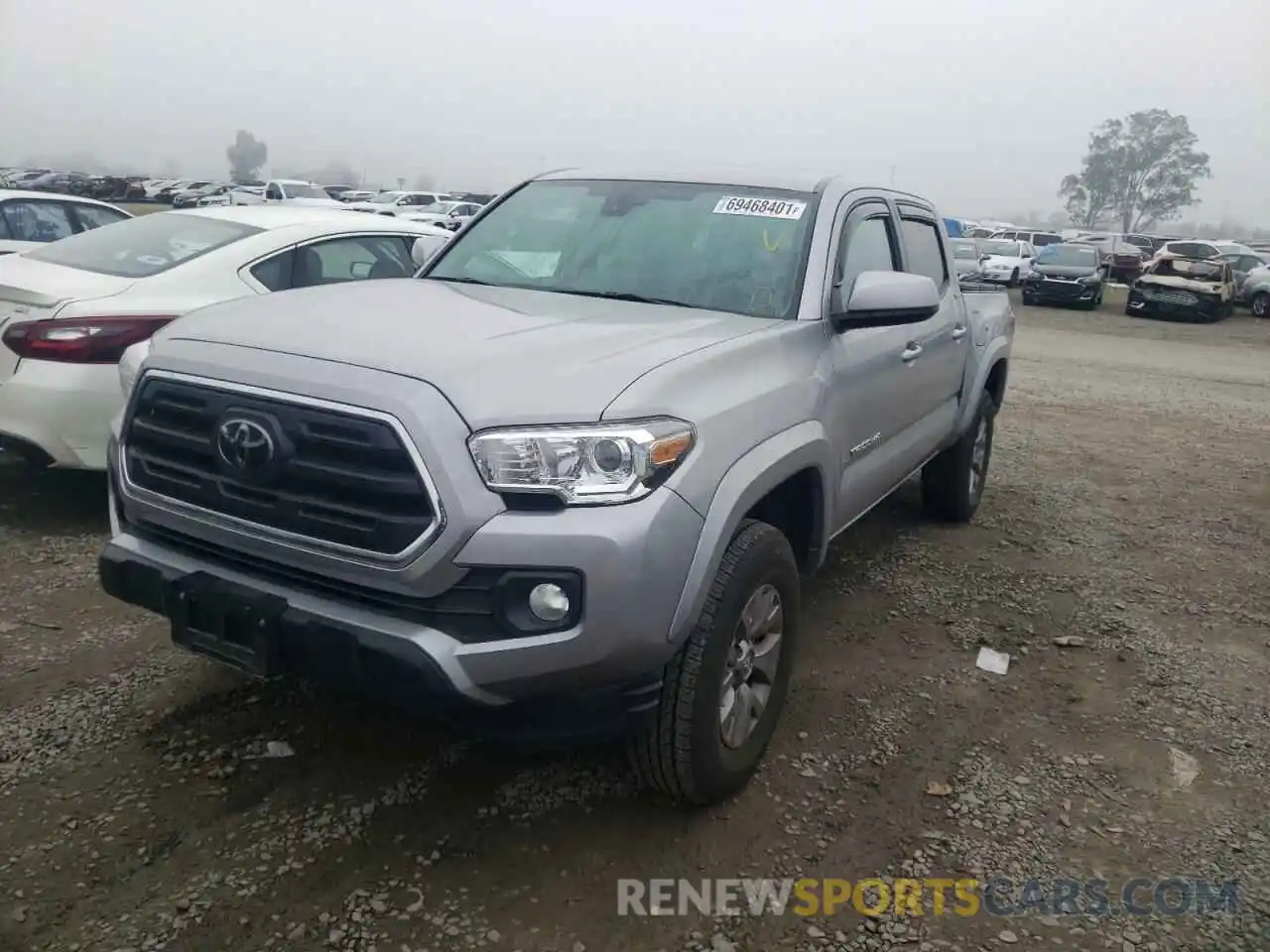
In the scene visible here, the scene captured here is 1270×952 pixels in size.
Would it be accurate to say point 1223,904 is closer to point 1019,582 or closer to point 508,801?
point 508,801

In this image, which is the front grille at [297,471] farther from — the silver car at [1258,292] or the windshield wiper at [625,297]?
the silver car at [1258,292]

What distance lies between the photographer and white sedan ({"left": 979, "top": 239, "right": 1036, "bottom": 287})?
29688 mm

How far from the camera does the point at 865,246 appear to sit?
13.3 ft

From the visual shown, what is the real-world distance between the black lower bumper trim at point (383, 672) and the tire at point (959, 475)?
358 cm

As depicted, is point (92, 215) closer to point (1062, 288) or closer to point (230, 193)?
point (1062, 288)

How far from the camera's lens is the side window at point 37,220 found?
7973 millimetres

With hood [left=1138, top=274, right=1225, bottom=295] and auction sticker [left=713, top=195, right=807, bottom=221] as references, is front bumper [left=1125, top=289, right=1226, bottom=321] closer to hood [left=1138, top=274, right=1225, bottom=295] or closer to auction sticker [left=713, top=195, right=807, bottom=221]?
hood [left=1138, top=274, right=1225, bottom=295]

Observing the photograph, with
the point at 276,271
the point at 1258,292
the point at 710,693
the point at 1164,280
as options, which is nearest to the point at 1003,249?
the point at 1258,292

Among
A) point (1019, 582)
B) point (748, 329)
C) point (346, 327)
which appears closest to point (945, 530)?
point (1019, 582)

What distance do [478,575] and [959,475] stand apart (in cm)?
399

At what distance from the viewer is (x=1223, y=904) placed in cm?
274

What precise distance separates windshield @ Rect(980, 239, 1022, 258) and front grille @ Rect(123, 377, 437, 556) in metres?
32.2

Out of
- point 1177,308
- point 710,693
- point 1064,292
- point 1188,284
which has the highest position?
point 710,693

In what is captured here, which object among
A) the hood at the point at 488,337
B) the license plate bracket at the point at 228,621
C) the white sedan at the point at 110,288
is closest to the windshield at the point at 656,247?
the hood at the point at 488,337
